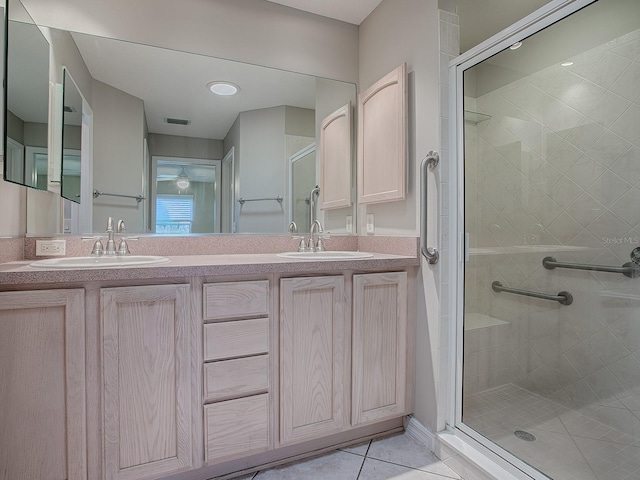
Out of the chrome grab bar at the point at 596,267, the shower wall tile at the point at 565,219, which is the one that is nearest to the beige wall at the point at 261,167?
the shower wall tile at the point at 565,219

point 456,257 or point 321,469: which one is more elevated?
point 456,257

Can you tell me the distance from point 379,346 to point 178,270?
99cm

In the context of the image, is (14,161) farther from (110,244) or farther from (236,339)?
(236,339)

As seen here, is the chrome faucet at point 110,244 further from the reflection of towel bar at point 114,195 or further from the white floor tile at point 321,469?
the white floor tile at point 321,469

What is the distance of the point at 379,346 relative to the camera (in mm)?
1697

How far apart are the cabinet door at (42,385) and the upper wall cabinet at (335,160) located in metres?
1.48

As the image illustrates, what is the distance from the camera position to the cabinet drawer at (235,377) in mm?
1367

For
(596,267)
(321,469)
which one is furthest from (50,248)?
(596,267)

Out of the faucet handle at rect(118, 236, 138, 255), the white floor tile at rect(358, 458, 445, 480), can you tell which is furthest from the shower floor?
the faucet handle at rect(118, 236, 138, 255)

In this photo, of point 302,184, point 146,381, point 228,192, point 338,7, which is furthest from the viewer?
point 302,184

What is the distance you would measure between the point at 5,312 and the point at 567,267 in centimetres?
220

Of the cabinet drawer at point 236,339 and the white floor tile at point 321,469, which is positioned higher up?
the cabinet drawer at point 236,339

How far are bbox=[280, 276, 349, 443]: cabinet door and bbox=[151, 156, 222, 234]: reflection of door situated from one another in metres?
0.75

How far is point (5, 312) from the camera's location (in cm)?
111
